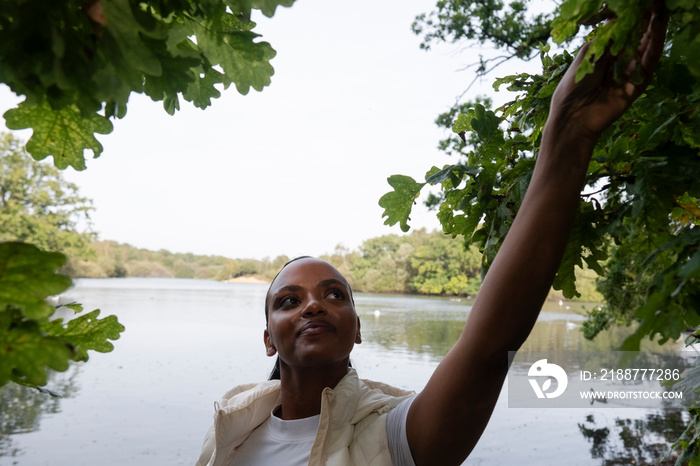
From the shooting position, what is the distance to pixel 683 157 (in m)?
1.25

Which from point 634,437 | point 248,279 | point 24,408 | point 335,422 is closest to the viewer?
point 335,422

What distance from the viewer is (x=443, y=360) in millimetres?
1548

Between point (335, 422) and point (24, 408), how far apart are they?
47.6ft

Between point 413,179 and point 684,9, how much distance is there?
86cm

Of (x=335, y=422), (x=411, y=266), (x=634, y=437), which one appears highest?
(x=411, y=266)

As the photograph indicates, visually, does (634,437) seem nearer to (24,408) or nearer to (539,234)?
(539,234)

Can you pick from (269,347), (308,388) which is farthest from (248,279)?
(308,388)

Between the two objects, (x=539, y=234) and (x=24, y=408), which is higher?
(x=539, y=234)

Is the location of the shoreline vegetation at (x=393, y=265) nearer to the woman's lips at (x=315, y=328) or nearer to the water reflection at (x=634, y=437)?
the water reflection at (x=634, y=437)

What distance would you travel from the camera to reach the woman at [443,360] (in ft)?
3.46

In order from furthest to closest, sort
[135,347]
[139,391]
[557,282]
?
[135,347]
[139,391]
[557,282]

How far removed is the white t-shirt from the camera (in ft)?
5.66

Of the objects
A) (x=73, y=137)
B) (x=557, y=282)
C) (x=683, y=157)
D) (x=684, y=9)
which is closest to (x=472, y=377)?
(x=557, y=282)

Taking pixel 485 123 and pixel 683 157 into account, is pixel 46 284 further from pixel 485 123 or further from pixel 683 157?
pixel 683 157
